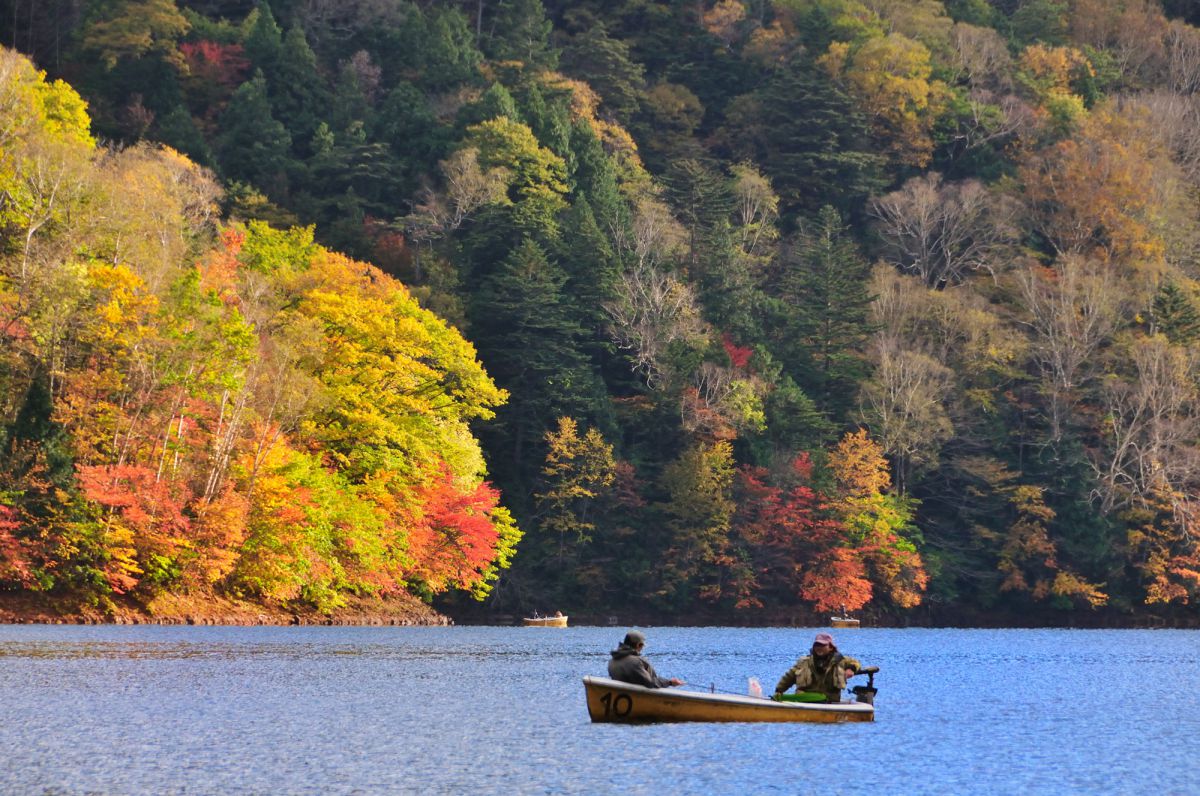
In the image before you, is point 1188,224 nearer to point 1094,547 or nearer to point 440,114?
point 1094,547

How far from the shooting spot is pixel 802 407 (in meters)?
89.9

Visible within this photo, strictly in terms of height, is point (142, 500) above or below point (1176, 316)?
below

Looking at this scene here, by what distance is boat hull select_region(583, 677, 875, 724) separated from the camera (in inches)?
1069

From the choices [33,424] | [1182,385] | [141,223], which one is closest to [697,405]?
[1182,385]

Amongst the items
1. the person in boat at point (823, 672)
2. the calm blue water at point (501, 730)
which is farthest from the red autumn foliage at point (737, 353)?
the person in boat at point (823, 672)

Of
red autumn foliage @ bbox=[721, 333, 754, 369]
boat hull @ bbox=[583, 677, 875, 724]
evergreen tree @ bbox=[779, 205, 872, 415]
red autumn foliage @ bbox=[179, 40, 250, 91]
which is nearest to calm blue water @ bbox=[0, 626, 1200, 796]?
boat hull @ bbox=[583, 677, 875, 724]

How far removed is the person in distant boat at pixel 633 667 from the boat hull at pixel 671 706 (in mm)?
271

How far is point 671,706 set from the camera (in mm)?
27328

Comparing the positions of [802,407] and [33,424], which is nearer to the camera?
[33,424]

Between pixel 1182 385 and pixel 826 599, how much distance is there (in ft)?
76.2

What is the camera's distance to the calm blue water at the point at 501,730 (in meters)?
21.7

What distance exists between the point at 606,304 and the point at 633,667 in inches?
2529

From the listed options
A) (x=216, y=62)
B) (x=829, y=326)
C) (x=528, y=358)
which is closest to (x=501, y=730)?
(x=528, y=358)

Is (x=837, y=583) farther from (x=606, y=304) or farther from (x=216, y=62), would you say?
(x=216, y=62)
